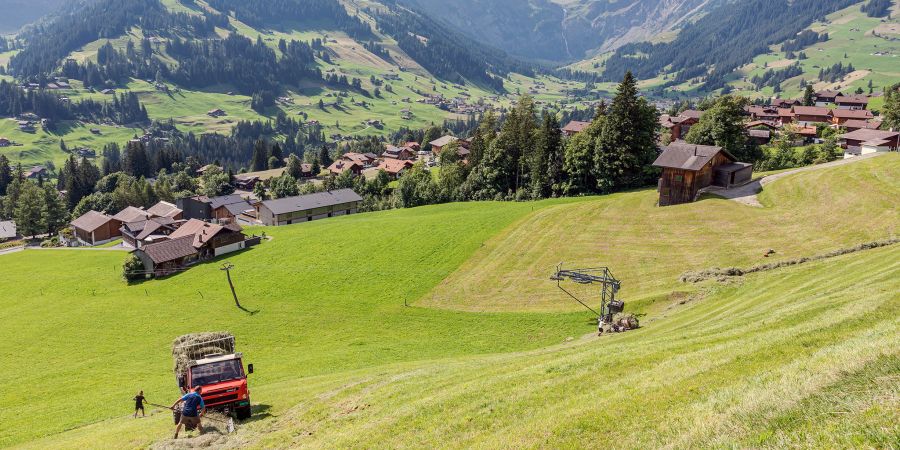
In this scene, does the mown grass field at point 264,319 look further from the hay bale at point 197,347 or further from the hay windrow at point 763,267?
the hay windrow at point 763,267

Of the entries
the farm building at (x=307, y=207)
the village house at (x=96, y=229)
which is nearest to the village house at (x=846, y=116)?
the farm building at (x=307, y=207)

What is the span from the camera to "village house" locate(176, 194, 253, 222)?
137 metres

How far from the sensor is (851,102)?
7096 inches

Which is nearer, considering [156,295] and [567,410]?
[567,410]

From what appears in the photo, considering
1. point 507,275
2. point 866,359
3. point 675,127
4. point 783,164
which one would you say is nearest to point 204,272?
point 507,275

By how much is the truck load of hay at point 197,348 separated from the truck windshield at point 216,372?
129 inches

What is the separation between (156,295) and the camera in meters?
65.5

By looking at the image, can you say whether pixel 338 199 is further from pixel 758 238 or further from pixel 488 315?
pixel 758 238

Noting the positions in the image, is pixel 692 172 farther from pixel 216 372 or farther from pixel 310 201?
pixel 310 201

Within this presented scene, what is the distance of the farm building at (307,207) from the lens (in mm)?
122000

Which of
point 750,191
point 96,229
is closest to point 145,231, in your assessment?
point 96,229

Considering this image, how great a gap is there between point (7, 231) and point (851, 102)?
272 m

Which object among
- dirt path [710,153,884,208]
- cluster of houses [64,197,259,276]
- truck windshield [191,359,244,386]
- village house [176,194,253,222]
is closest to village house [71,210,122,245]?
cluster of houses [64,197,259,276]

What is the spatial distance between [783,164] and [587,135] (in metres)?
34.4
